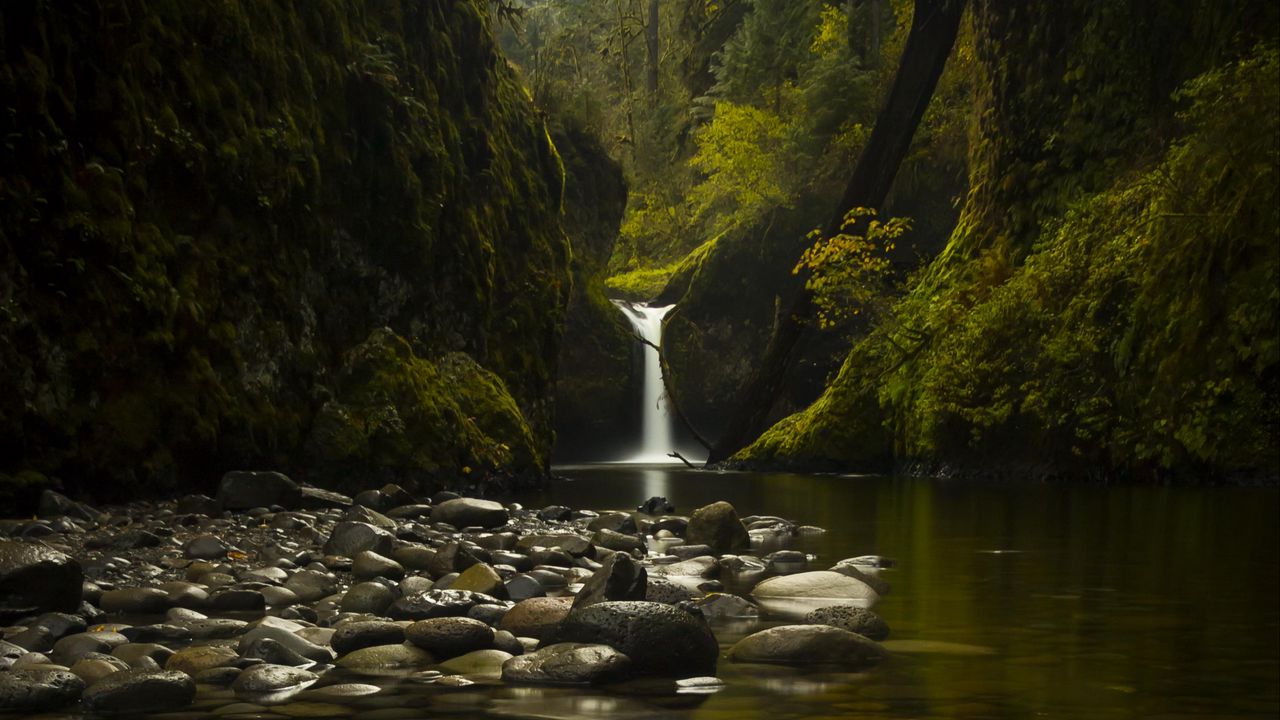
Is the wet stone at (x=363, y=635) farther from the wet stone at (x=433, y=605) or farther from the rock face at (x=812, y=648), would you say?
the rock face at (x=812, y=648)

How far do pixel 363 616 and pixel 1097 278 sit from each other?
12.6 metres

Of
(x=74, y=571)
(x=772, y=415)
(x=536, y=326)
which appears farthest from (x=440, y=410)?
(x=772, y=415)

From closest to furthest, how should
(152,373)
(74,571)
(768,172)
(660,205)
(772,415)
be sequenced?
(74,571) → (152,373) → (772,415) → (768,172) → (660,205)

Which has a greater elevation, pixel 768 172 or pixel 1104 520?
pixel 768 172

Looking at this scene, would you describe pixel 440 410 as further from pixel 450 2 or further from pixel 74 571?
pixel 74 571

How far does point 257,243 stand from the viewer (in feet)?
37.2

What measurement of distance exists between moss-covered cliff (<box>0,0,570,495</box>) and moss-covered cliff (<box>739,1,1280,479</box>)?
5984 millimetres

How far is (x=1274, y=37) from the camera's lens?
14.1 meters

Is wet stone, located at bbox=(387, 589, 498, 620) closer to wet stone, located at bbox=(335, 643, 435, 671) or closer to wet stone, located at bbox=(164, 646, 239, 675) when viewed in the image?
wet stone, located at bbox=(335, 643, 435, 671)

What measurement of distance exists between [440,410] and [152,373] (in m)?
3.72

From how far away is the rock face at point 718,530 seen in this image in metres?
8.77

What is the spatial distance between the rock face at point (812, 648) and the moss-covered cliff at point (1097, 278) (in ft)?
33.1

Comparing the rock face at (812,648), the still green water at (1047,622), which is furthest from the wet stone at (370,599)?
the rock face at (812,648)

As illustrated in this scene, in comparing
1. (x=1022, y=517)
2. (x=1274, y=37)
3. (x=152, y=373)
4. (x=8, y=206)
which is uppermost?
(x=1274, y=37)
